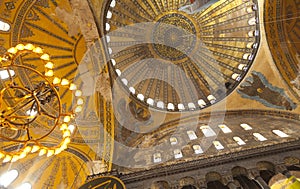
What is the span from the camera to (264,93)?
9.92 meters

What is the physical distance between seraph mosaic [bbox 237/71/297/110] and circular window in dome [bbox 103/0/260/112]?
18.5 inches

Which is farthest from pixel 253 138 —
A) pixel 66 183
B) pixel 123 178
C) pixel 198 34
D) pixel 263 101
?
pixel 66 183

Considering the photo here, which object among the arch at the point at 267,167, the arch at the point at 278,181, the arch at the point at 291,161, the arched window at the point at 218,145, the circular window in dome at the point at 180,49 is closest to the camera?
the arch at the point at 278,181

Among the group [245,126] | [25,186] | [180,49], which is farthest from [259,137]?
[25,186]

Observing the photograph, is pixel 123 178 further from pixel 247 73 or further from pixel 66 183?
pixel 247 73

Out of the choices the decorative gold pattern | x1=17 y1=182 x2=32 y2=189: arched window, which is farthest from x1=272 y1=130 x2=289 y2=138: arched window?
x1=17 y1=182 x2=32 y2=189: arched window

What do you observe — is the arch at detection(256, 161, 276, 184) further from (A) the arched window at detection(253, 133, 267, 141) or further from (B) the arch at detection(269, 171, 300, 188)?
(A) the arched window at detection(253, 133, 267, 141)

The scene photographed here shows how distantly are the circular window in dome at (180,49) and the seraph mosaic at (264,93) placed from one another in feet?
1.54

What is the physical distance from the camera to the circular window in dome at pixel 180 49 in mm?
10461

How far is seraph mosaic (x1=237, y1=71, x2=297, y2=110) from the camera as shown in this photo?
30.4ft

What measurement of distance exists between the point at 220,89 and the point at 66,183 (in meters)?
8.45

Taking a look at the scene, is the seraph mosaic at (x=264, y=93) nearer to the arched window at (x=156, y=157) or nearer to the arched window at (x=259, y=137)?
the arched window at (x=259, y=137)

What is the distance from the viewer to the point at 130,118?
410 inches

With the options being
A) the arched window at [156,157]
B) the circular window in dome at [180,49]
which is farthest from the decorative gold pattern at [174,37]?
the arched window at [156,157]
